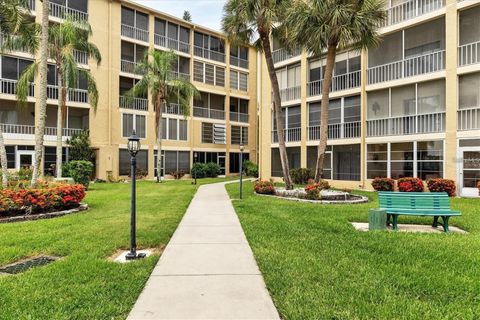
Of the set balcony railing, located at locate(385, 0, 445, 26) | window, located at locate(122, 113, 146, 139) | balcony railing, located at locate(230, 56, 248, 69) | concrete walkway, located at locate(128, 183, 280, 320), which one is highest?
balcony railing, located at locate(230, 56, 248, 69)

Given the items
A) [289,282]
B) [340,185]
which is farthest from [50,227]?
[340,185]

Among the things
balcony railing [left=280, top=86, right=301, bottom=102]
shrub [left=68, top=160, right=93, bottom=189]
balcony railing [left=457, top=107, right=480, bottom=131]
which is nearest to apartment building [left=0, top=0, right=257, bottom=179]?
shrub [left=68, top=160, right=93, bottom=189]

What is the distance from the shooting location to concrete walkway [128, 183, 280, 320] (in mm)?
3916

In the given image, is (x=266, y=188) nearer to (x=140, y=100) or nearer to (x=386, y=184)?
(x=386, y=184)

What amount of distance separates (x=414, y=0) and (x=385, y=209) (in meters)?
15.8

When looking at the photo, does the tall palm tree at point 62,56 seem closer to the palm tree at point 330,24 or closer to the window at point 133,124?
the window at point 133,124

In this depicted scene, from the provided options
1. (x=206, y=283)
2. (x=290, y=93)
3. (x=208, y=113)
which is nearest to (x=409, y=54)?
(x=290, y=93)

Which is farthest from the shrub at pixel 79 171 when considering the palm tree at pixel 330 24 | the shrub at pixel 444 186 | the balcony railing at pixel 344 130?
the shrub at pixel 444 186

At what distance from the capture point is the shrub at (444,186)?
16.2m

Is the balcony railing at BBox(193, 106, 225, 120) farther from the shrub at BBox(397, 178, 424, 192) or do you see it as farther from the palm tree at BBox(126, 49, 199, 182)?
the shrub at BBox(397, 178, 424, 192)

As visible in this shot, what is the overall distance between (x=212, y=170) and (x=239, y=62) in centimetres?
1348

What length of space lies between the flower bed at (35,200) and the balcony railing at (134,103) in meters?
18.7

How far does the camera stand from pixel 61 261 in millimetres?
5801

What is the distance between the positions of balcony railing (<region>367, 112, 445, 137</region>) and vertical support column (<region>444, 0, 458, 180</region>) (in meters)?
0.52
